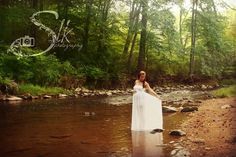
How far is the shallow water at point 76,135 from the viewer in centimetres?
703

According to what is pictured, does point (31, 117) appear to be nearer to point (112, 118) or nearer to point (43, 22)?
point (112, 118)

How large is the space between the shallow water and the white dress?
9.7 inches

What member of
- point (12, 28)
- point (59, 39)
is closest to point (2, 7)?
point (12, 28)

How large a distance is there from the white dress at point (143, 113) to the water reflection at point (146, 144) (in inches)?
11.1

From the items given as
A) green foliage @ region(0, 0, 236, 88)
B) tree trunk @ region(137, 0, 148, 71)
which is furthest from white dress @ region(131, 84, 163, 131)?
tree trunk @ region(137, 0, 148, 71)

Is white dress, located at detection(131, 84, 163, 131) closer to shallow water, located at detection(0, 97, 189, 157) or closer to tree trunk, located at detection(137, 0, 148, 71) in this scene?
shallow water, located at detection(0, 97, 189, 157)

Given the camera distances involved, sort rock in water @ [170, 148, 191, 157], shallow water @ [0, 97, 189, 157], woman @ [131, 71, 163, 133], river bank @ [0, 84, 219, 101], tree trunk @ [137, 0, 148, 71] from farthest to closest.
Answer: tree trunk @ [137, 0, 148, 71], river bank @ [0, 84, 219, 101], woman @ [131, 71, 163, 133], shallow water @ [0, 97, 189, 157], rock in water @ [170, 148, 191, 157]

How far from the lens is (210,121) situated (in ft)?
32.2

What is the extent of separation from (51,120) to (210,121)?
13.0ft

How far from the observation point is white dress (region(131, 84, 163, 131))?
9320 millimetres

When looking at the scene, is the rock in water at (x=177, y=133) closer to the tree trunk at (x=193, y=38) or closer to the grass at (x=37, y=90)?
the grass at (x=37, y=90)

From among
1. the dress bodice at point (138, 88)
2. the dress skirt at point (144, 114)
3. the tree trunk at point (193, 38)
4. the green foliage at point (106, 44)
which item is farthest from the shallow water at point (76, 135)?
the tree trunk at point (193, 38)

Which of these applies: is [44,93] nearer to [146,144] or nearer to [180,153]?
[146,144]

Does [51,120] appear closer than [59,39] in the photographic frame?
Yes
